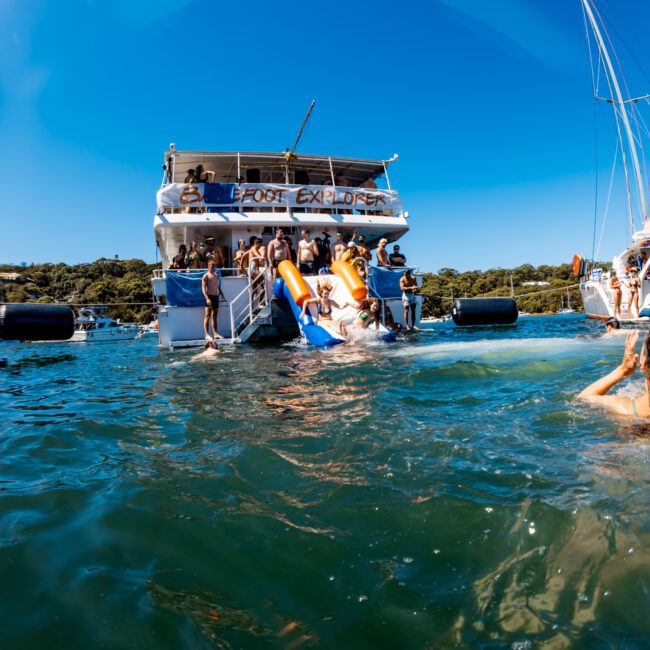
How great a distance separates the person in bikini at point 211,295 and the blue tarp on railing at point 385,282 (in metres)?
4.46

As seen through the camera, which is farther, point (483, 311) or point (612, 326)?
point (483, 311)

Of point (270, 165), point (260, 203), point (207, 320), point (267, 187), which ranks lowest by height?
point (207, 320)

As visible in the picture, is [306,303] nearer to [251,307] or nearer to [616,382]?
[251,307]

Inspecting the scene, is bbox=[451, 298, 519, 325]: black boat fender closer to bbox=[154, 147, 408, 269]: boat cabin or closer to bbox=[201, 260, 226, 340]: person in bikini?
bbox=[154, 147, 408, 269]: boat cabin

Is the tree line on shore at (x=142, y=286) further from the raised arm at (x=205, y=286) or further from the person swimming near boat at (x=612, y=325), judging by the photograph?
the person swimming near boat at (x=612, y=325)

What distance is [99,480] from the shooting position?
2.90 meters

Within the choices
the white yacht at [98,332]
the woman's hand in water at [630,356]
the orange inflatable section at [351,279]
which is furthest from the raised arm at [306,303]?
the white yacht at [98,332]

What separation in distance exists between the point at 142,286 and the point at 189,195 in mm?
56173

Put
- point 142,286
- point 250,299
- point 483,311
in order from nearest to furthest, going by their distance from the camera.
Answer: point 250,299 < point 483,311 < point 142,286

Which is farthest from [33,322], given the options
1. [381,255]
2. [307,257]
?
[381,255]

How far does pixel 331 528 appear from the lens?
220 centimetres

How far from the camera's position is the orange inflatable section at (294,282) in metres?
11.5

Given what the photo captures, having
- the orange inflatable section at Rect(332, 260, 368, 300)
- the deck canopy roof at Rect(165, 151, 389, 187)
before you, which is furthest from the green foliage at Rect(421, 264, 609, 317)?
the orange inflatable section at Rect(332, 260, 368, 300)

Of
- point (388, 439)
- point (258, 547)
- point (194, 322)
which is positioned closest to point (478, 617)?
point (258, 547)
